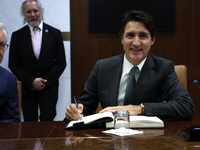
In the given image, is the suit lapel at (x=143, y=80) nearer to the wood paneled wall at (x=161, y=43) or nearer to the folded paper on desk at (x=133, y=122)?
the folded paper on desk at (x=133, y=122)

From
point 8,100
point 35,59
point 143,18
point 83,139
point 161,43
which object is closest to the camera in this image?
point 83,139

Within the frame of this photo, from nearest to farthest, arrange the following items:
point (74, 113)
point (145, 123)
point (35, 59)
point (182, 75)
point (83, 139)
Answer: point (83, 139) → point (145, 123) → point (74, 113) → point (182, 75) → point (35, 59)

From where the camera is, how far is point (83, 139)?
1293mm

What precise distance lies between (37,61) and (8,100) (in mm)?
1699

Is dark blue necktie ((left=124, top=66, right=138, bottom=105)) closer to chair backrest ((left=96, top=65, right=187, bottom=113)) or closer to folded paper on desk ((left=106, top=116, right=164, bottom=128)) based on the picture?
chair backrest ((left=96, top=65, right=187, bottom=113))

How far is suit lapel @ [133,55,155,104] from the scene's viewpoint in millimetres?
2062

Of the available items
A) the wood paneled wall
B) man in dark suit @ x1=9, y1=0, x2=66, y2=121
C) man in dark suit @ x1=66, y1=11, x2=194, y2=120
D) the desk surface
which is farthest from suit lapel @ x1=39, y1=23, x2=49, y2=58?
the desk surface

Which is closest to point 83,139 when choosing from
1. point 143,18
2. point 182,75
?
point 143,18

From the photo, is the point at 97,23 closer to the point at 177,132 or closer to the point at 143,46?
the point at 143,46

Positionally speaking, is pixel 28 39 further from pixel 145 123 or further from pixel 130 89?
pixel 145 123

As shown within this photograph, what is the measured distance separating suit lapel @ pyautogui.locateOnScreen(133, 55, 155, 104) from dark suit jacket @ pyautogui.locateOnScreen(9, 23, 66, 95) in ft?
5.88

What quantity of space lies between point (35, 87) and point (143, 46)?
1.84m

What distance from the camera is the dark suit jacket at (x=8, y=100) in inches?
77.4

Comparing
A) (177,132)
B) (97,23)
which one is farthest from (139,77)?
(97,23)
